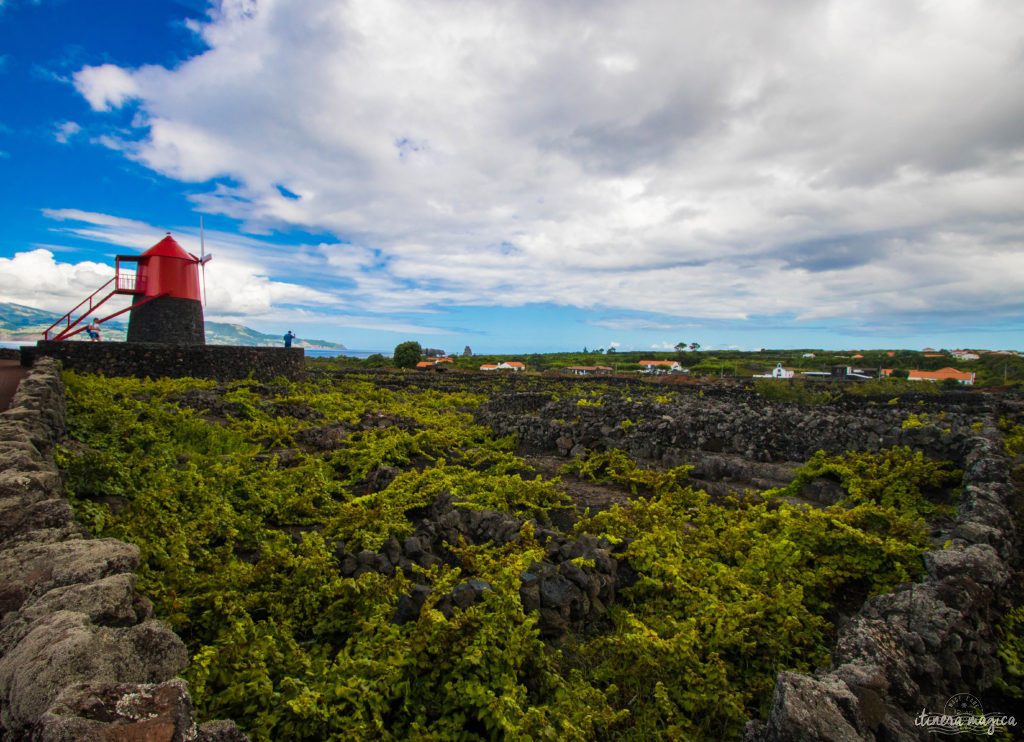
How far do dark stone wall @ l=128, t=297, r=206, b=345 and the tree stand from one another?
28288mm

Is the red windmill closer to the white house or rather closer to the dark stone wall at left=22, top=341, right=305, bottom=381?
the dark stone wall at left=22, top=341, right=305, bottom=381

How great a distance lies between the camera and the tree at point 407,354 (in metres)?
52.6

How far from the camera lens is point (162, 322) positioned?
23625 mm

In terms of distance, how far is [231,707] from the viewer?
118 inches

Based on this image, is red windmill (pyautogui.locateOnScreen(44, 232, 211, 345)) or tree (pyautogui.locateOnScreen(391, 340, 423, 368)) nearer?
red windmill (pyautogui.locateOnScreen(44, 232, 211, 345))

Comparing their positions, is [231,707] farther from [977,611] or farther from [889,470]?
[889,470]

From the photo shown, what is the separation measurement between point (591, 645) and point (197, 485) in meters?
5.91

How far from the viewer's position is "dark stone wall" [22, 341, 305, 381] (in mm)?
18406

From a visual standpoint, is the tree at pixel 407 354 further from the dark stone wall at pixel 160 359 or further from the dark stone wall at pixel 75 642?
the dark stone wall at pixel 75 642

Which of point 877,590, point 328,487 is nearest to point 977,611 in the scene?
point 877,590

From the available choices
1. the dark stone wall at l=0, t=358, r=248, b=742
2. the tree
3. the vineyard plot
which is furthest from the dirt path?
the tree

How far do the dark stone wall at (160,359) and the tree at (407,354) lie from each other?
2859 centimetres

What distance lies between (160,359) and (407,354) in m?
33.0

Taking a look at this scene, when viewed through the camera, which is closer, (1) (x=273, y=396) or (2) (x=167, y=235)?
(1) (x=273, y=396)
